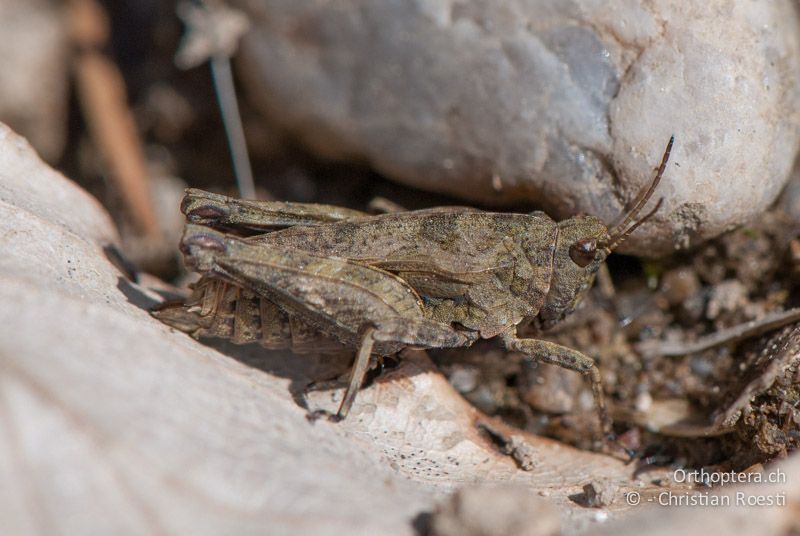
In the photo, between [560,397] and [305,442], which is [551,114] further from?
[305,442]

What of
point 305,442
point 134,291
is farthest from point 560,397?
point 134,291

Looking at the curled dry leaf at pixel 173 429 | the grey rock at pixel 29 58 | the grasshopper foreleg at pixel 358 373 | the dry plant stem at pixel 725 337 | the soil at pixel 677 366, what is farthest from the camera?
the grey rock at pixel 29 58

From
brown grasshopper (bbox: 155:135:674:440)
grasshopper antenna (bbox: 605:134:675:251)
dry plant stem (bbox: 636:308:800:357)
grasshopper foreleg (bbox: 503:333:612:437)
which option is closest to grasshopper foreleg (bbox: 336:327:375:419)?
brown grasshopper (bbox: 155:135:674:440)

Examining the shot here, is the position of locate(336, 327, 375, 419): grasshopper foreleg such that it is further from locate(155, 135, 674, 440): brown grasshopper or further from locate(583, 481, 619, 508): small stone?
locate(583, 481, 619, 508): small stone

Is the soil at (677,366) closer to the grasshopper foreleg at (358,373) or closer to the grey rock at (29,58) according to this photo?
the grasshopper foreleg at (358,373)

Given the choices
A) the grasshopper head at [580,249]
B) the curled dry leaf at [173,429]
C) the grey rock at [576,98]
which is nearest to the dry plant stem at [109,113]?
the curled dry leaf at [173,429]

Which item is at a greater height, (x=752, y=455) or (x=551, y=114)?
(x=551, y=114)
